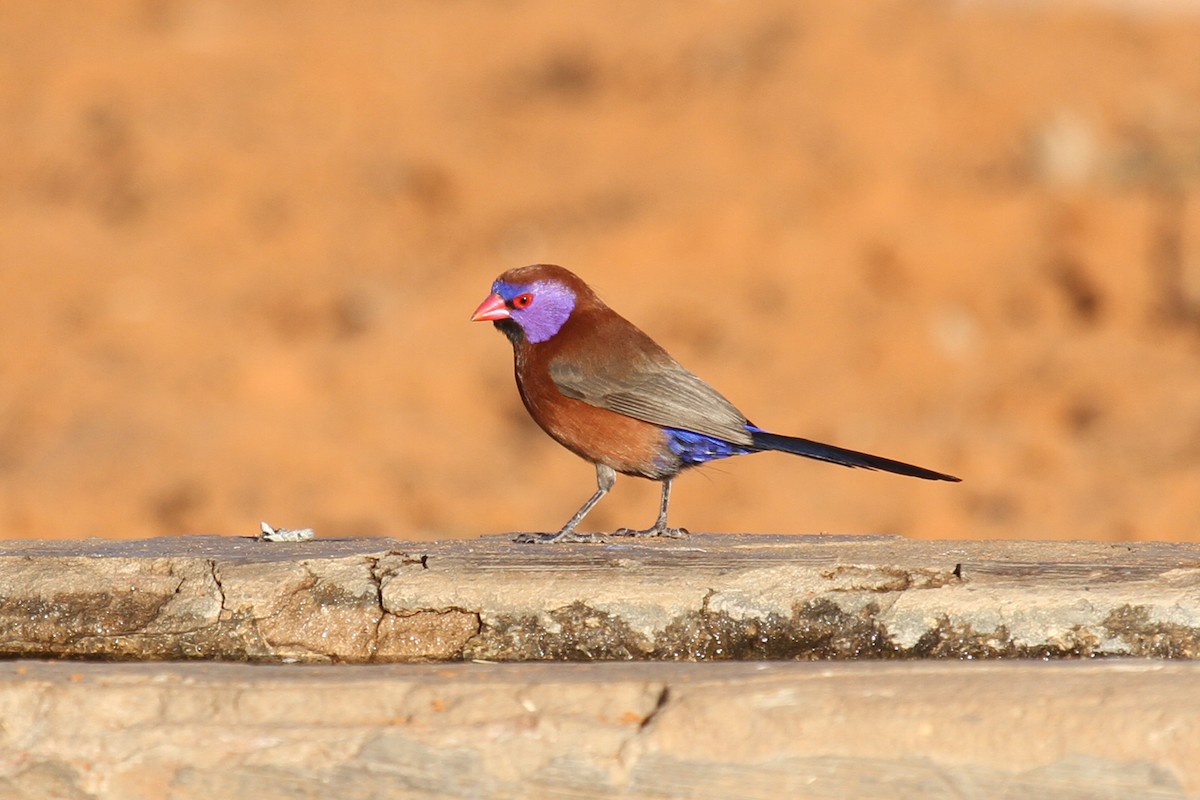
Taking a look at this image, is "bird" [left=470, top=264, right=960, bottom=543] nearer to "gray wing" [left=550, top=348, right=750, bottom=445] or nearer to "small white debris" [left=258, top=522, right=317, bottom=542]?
"gray wing" [left=550, top=348, right=750, bottom=445]

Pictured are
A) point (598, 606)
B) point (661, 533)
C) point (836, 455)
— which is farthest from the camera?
point (661, 533)

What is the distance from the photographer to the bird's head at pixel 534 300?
497cm

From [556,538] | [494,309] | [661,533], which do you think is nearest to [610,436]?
[661,533]

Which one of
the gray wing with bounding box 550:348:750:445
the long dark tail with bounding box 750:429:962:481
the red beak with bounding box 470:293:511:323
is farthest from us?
the red beak with bounding box 470:293:511:323

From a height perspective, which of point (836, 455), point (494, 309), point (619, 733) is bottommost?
point (619, 733)

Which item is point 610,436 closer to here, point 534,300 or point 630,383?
point 630,383

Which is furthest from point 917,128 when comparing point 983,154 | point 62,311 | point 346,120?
point 62,311

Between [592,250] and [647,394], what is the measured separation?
23.6 ft

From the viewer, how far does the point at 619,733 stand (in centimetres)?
278

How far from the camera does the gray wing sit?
4816 millimetres

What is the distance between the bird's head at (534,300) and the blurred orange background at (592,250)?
4.07 meters

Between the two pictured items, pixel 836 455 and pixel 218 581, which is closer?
pixel 218 581

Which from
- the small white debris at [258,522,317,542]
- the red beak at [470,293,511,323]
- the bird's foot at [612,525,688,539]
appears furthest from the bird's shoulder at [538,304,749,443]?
the small white debris at [258,522,317,542]

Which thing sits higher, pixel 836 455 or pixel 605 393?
pixel 605 393
